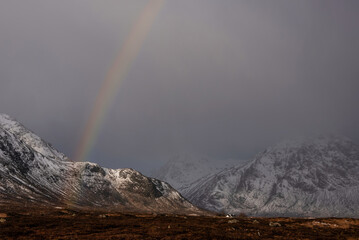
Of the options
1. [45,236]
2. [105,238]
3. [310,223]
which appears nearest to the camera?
[105,238]

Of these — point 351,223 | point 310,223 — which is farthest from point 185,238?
point 351,223

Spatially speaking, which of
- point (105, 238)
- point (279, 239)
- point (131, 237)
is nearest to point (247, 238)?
point (279, 239)

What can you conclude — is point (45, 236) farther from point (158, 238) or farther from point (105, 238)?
point (158, 238)

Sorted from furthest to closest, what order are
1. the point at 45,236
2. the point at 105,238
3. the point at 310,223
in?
1. the point at 310,223
2. the point at 45,236
3. the point at 105,238

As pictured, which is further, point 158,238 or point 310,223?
point 310,223

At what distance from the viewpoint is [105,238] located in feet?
118

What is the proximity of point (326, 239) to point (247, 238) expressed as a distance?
10.7m

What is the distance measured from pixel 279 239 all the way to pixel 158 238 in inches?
605

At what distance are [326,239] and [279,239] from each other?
21.4 feet

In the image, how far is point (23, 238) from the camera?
3675 centimetres

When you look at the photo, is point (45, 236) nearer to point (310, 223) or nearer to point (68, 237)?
point (68, 237)

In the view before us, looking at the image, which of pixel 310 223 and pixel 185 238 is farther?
pixel 310 223

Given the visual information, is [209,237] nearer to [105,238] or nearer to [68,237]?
[105,238]

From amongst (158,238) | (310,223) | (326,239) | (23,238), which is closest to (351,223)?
(310,223)
